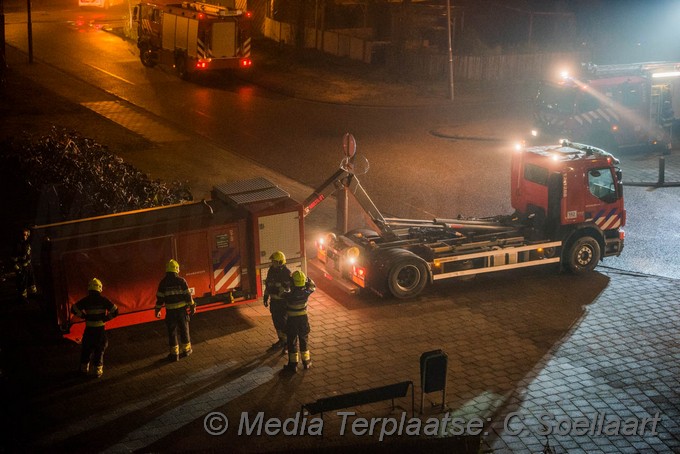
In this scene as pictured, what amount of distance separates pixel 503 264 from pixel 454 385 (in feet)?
13.5

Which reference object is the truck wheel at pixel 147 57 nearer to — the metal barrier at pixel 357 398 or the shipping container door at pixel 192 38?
the shipping container door at pixel 192 38

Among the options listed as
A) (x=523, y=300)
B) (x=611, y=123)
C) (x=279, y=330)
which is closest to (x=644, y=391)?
(x=523, y=300)

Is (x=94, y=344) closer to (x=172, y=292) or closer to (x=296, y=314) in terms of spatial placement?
(x=172, y=292)

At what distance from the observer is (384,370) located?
1201 centimetres

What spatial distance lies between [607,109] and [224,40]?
14971 mm

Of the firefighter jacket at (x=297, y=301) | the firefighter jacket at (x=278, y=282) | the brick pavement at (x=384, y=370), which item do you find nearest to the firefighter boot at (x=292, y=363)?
the brick pavement at (x=384, y=370)

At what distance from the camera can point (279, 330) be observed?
1248cm

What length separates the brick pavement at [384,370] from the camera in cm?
1023

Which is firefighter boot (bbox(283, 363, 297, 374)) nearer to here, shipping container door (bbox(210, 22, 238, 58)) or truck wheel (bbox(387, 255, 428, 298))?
truck wheel (bbox(387, 255, 428, 298))

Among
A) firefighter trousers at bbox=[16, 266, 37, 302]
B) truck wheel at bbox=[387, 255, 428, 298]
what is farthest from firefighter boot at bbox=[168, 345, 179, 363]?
truck wheel at bbox=[387, 255, 428, 298]

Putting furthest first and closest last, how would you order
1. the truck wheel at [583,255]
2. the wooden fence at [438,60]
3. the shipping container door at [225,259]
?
1. the wooden fence at [438,60]
2. the truck wheel at [583,255]
3. the shipping container door at [225,259]

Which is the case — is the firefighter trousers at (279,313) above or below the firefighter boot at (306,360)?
above

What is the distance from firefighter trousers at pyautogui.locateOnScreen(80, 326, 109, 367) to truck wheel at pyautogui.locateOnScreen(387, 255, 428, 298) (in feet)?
15.3

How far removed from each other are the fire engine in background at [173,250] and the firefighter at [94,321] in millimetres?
692
